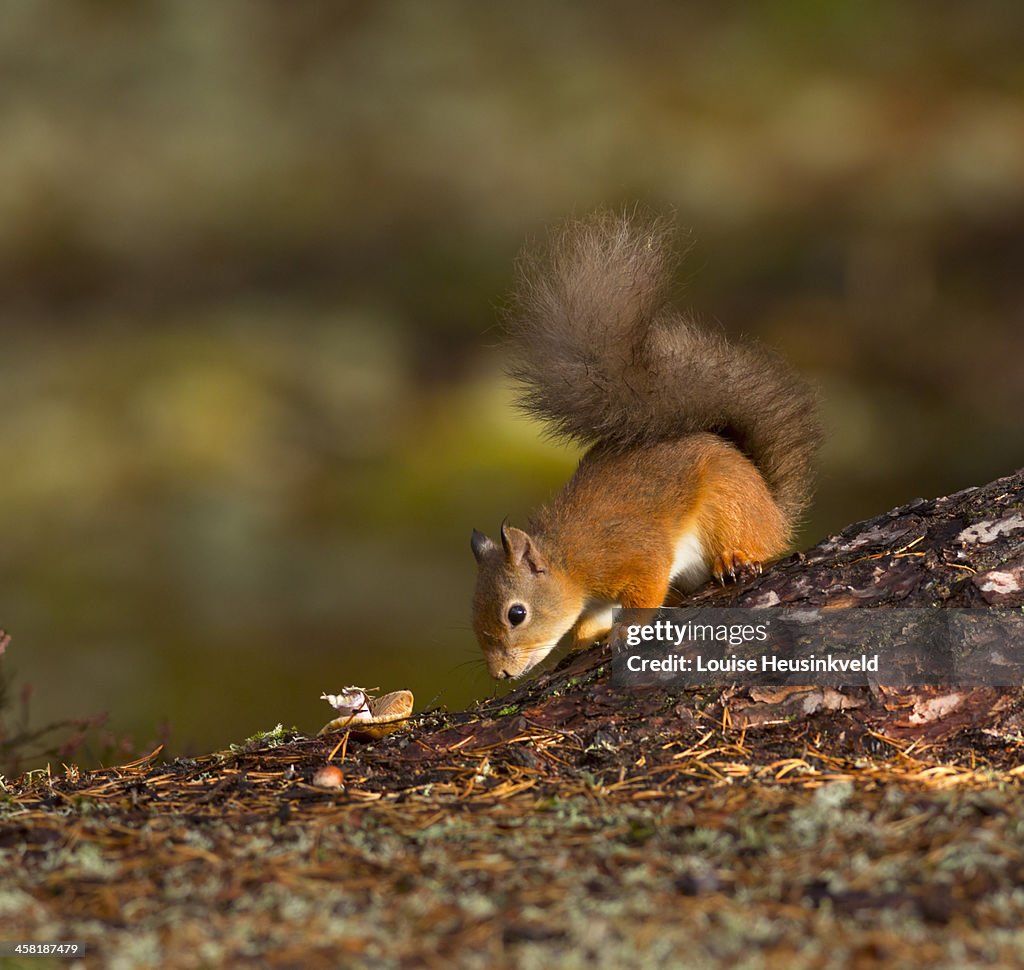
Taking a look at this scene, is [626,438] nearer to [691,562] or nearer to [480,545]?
[691,562]

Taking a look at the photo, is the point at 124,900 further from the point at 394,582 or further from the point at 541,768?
the point at 394,582

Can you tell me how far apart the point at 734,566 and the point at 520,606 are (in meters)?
0.51

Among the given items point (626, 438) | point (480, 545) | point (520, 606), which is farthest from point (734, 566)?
point (480, 545)

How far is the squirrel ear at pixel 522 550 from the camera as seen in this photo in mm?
2518

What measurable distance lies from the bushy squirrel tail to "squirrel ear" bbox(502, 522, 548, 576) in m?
0.27

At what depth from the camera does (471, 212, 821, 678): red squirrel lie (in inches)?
96.8

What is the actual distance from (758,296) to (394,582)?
92.3 inches

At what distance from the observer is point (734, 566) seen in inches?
98.7

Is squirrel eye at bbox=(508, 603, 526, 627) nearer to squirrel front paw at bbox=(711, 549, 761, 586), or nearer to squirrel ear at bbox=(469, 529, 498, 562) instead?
squirrel ear at bbox=(469, 529, 498, 562)

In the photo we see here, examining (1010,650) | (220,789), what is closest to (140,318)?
(220,789)

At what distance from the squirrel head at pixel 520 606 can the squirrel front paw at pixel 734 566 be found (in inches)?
13.6

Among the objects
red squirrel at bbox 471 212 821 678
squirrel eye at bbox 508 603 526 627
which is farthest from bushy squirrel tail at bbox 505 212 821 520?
squirrel eye at bbox 508 603 526 627

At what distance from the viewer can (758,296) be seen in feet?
17.9

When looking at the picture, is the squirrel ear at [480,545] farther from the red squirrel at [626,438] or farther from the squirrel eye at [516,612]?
the squirrel eye at [516,612]
